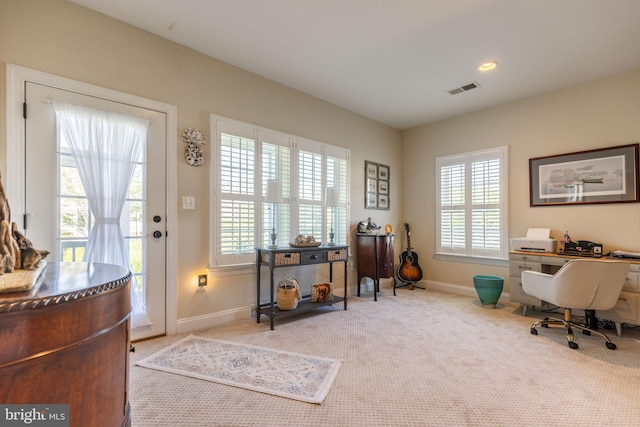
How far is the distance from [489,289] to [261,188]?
3108 millimetres

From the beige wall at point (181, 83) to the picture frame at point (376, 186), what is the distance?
2.78 ft

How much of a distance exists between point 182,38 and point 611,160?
467 centimetres

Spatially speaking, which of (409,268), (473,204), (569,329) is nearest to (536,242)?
(473,204)

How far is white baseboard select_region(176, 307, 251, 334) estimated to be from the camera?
2.87m

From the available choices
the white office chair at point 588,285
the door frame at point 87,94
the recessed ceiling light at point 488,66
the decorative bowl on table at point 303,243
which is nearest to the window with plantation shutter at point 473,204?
the recessed ceiling light at point 488,66

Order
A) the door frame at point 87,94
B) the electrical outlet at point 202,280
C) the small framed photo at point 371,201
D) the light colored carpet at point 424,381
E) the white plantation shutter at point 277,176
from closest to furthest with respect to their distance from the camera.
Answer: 1. the light colored carpet at point 424,381
2. the door frame at point 87,94
3. the electrical outlet at point 202,280
4. the white plantation shutter at point 277,176
5. the small framed photo at point 371,201

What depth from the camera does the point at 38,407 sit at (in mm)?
887

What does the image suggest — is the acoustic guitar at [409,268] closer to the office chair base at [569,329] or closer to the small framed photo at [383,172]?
the small framed photo at [383,172]

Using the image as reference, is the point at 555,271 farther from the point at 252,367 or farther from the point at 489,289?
the point at 252,367

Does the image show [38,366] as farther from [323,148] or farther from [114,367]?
[323,148]

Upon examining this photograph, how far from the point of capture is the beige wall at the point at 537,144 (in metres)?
3.30

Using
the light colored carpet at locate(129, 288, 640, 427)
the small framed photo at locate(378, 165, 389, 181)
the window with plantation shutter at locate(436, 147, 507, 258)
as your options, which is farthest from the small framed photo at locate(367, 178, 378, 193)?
the light colored carpet at locate(129, 288, 640, 427)

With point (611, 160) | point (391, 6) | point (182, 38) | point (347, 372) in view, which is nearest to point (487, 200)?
point (611, 160)

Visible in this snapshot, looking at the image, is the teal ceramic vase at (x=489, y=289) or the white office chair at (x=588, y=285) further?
the teal ceramic vase at (x=489, y=289)
